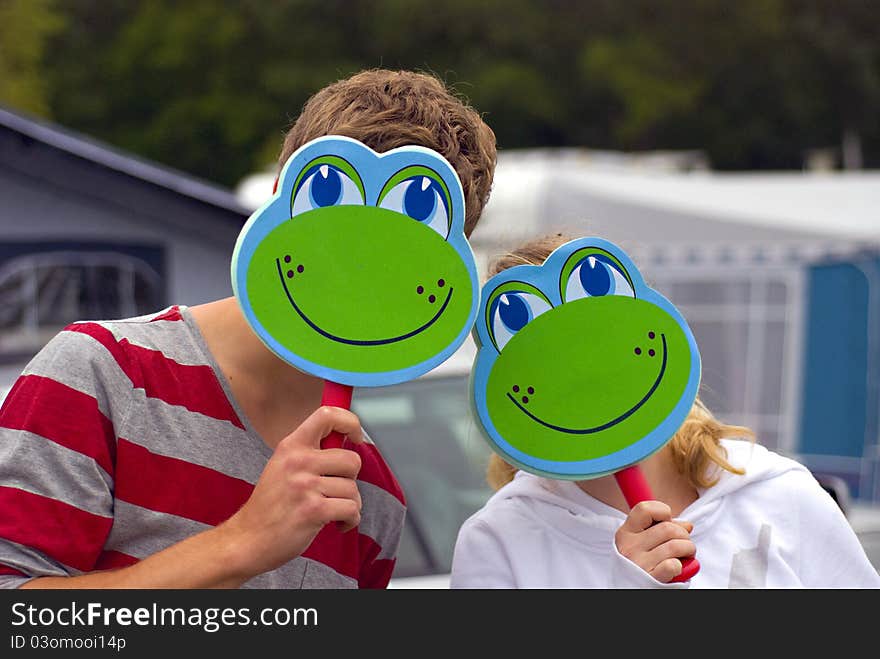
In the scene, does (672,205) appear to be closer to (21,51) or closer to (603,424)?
(603,424)

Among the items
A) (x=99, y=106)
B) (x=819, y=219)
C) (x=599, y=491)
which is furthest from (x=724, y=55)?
(x=599, y=491)

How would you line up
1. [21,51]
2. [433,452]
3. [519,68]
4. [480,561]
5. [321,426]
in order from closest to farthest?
[321,426]
[480,561]
[433,452]
[21,51]
[519,68]

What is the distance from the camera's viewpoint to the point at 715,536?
5.88ft

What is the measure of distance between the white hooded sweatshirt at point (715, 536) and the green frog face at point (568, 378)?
0.24 meters

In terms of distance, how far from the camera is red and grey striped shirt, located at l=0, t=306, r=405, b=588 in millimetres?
1370

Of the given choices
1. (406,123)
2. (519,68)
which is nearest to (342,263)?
(406,123)

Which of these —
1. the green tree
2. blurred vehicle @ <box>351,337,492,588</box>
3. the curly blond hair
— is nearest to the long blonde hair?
the curly blond hair

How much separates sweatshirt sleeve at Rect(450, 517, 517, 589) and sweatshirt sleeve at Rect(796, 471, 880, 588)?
0.43 m

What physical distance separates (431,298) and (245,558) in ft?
1.22

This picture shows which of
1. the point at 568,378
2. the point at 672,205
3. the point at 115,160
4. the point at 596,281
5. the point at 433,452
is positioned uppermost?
the point at 672,205

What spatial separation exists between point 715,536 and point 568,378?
0.37 metres

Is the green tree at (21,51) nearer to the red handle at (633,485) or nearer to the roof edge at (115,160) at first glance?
the roof edge at (115,160)

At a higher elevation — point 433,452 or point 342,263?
point 433,452

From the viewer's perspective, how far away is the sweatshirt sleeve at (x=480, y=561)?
1.82m
